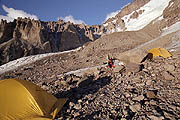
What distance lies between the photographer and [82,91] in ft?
17.9

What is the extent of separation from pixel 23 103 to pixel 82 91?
2.62 m

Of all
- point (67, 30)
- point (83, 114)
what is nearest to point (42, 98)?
point (83, 114)

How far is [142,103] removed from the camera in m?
3.69

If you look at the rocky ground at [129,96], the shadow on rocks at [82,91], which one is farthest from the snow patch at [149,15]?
the shadow on rocks at [82,91]

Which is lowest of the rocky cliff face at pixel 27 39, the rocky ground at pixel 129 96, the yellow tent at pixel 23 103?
the rocky ground at pixel 129 96

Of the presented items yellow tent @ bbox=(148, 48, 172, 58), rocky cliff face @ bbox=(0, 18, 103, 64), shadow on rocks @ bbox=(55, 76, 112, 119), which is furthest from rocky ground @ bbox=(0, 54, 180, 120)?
rocky cliff face @ bbox=(0, 18, 103, 64)

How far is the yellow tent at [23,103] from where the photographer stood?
326 cm

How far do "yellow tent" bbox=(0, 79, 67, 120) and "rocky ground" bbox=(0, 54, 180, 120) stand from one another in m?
0.57

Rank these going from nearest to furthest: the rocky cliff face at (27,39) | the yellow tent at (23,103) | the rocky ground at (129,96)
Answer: the yellow tent at (23,103), the rocky ground at (129,96), the rocky cliff face at (27,39)

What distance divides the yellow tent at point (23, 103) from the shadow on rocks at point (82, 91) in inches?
24.2

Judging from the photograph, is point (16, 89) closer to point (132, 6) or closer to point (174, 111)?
point (174, 111)

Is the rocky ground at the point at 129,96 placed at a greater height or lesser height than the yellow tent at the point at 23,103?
lesser

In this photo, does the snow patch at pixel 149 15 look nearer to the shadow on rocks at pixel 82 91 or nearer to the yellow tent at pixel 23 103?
the shadow on rocks at pixel 82 91

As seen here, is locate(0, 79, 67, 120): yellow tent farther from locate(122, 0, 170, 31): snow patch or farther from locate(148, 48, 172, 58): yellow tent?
locate(122, 0, 170, 31): snow patch
